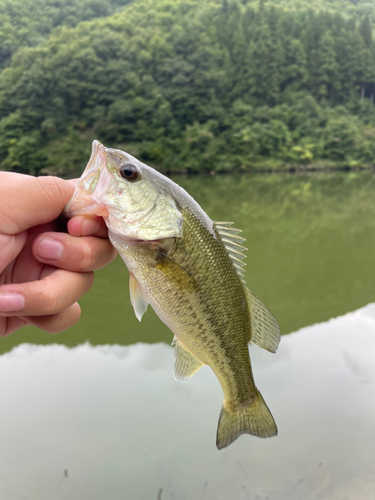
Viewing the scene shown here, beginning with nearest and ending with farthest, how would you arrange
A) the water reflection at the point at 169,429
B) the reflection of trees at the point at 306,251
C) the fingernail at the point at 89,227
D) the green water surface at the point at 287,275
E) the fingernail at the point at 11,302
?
the fingernail at the point at 11,302
the fingernail at the point at 89,227
the water reflection at the point at 169,429
the green water surface at the point at 287,275
the reflection of trees at the point at 306,251

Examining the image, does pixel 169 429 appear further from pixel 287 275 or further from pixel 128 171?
pixel 287 275

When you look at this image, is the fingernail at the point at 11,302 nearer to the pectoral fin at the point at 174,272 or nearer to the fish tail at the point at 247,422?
the pectoral fin at the point at 174,272

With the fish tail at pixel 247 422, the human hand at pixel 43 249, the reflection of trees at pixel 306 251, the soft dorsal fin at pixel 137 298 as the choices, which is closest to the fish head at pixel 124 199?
the human hand at pixel 43 249

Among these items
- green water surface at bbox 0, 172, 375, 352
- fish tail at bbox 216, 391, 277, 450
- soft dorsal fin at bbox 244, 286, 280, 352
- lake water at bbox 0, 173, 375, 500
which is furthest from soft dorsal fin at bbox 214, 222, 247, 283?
green water surface at bbox 0, 172, 375, 352

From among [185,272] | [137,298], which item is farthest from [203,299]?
[137,298]

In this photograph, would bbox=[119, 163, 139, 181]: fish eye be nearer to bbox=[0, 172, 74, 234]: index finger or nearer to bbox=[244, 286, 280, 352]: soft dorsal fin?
bbox=[0, 172, 74, 234]: index finger
